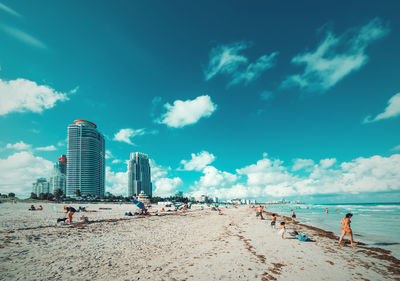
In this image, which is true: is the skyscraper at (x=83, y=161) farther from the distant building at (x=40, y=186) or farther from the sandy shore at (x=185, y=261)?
the sandy shore at (x=185, y=261)

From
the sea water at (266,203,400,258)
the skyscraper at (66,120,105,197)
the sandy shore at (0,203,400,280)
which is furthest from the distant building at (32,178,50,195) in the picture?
the sea water at (266,203,400,258)

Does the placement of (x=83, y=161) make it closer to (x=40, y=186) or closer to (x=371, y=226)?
(x=40, y=186)

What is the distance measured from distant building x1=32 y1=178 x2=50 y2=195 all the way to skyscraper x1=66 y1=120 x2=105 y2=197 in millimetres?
64508

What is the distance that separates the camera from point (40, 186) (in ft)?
597

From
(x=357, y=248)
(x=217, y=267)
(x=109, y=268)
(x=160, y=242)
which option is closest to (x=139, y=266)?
(x=109, y=268)

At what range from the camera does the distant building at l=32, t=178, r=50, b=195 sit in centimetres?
18000

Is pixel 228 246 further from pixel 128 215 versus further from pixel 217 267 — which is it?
pixel 128 215

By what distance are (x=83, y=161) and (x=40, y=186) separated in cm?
8650

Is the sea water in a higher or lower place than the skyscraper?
lower

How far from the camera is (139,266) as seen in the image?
7.53m

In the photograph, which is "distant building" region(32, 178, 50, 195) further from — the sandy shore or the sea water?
the sea water

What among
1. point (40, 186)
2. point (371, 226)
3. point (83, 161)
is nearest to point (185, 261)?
point (371, 226)

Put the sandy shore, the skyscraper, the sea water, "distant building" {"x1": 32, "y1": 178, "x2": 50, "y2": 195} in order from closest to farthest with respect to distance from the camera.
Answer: the sandy shore, the sea water, the skyscraper, "distant building" {"x1": 32, "y1": 178, "x2": 50, "y2": 195}

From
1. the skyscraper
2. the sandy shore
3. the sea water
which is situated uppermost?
the skyscraper
